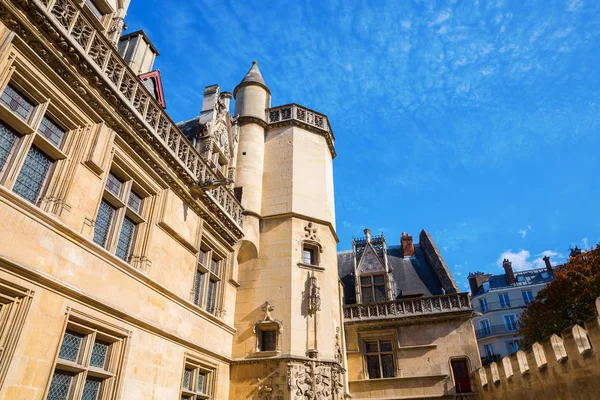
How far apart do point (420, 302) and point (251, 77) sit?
11397mm

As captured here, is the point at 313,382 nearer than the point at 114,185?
No

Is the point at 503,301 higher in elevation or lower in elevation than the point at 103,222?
higher

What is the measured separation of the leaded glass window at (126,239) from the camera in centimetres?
705

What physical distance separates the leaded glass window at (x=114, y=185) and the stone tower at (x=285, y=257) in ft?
14.7

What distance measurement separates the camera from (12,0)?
5.07 meters

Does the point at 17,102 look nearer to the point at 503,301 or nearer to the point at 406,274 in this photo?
the point at 406,274

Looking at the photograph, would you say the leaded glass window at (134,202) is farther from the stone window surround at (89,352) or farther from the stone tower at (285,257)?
the stone tower at (285,257)

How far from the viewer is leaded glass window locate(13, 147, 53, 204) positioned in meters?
5.32

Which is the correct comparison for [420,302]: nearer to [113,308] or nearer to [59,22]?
[113,308]

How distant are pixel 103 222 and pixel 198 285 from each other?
10.4 feet

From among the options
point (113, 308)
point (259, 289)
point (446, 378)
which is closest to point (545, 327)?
point (446, 378)

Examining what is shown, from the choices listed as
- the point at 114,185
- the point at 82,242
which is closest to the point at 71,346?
the point at 82,242

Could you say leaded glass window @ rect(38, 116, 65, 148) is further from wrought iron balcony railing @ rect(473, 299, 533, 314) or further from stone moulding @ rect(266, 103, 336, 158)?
wrought iron balcony railing @ rect(473, 299, 533, 314)

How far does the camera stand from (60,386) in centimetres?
531
